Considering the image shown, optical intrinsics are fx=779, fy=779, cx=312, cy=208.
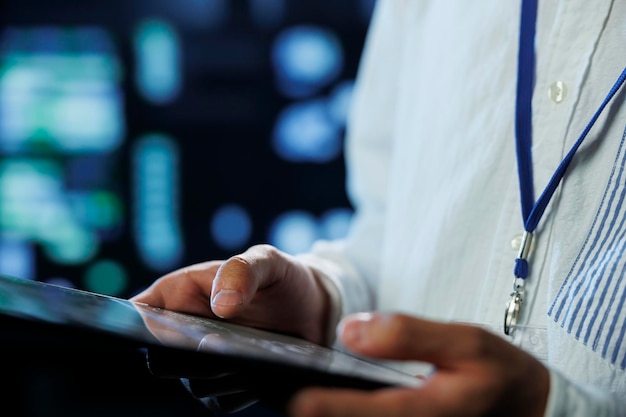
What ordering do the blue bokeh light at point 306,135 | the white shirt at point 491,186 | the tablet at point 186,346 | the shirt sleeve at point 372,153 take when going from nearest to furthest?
the tablet at point 186,346 < the white shirt at point 491,186 < the shirt sleeve at point 372,153 < the blue bokeh light at point 306,135

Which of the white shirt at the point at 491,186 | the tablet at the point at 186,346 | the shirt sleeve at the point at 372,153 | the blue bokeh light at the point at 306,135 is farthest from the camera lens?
the blue bokeh light at the point at 306,135

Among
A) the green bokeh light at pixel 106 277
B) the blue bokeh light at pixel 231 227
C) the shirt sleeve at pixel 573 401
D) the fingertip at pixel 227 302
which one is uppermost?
→ the shirt sleeve at pixel 573 401

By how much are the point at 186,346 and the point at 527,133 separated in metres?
0.40

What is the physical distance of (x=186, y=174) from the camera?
2205 millimetres

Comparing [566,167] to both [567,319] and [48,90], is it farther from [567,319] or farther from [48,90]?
[48,90]

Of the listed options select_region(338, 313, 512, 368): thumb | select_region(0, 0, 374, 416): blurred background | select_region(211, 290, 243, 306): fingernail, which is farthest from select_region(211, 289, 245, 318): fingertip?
select_region(0, 0, 374, 416): blurred background

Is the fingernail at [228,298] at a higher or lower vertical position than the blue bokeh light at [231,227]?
higher

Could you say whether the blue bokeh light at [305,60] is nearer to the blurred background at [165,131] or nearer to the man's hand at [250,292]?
the blurred background at [165,131]

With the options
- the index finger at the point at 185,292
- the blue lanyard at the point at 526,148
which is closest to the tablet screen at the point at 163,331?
the index finger at the point at 185,292

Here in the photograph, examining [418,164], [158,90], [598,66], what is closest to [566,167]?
[598,66]

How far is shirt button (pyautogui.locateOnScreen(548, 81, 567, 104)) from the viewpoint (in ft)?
2.13

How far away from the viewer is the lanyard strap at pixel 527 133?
614mm

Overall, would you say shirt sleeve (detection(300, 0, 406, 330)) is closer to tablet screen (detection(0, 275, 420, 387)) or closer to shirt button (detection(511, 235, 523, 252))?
shirt button (detection(511, 235, 523, 252))

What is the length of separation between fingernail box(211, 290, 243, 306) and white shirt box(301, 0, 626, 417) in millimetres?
225
